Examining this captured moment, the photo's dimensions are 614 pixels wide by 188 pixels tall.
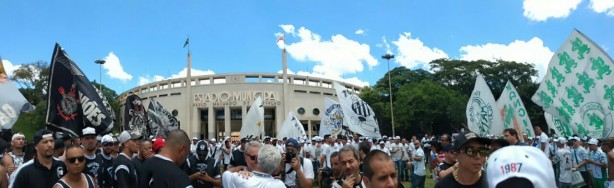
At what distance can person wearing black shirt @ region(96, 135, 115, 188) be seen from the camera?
6.33 m

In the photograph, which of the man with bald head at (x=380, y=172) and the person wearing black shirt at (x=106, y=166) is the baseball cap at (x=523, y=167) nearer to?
the man with bald head at (x=380, y=172)

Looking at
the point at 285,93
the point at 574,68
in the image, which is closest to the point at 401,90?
the point at 285,93

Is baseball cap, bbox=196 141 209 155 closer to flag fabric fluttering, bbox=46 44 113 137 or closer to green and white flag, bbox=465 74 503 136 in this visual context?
flag fabric fluttering, bbox=46 44 113 137

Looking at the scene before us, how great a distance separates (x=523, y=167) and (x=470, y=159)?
4.88ft

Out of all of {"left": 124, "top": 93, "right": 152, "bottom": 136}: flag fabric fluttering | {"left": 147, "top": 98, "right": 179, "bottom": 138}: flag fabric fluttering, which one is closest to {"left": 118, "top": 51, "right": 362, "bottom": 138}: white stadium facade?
{"left": 147, "top": 98, "right": 179, "bottom": 138}: flag fabric fluttering

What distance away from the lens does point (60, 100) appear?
7766mm

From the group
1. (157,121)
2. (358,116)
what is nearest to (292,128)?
(358,116)

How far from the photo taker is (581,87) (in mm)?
8508

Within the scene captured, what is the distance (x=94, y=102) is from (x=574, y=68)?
29.9ft

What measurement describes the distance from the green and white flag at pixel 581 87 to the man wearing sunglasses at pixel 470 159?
6061 mm

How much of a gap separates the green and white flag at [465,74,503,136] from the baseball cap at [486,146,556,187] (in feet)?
34.9

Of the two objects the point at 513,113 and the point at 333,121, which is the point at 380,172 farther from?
the point at 333,121

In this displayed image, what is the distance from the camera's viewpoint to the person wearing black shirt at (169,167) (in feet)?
12.3

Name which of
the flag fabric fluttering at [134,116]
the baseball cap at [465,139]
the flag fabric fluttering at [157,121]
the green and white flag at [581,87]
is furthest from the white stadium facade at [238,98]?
the baseball cap at [465,139]
